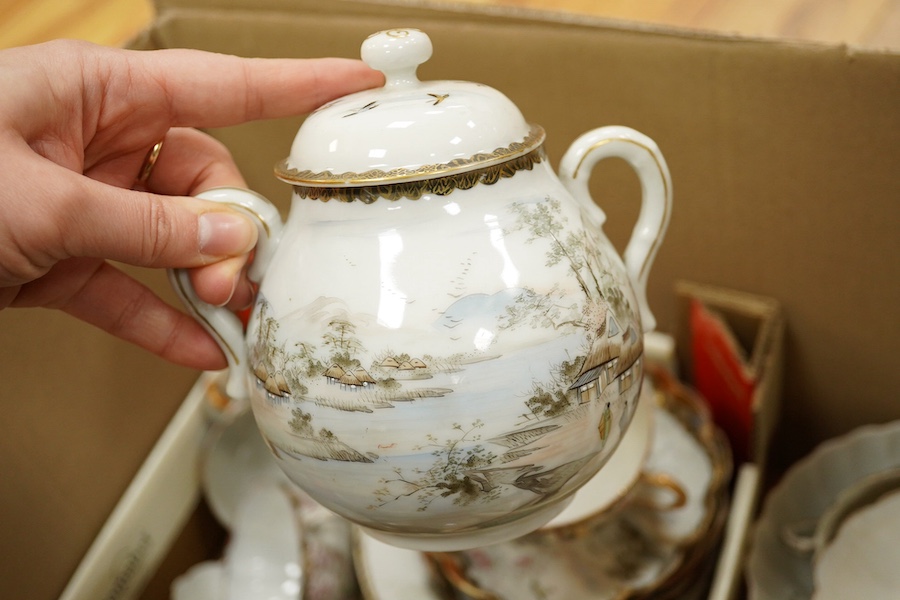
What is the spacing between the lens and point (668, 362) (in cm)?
107

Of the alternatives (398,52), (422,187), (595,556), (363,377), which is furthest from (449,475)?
(595,556)

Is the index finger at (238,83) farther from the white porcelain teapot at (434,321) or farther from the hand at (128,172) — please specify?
the white porcelain teapot at (434,321)

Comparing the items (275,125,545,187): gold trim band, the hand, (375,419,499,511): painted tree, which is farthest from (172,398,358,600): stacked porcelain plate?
(275,125,545,187): gold trim band

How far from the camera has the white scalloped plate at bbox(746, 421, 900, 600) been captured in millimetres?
856

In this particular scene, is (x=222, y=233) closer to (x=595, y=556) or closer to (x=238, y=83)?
(x=238, y=83)

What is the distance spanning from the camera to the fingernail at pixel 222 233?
577mm

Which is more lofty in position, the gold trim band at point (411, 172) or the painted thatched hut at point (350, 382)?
the gold trim band at point (411, 172)

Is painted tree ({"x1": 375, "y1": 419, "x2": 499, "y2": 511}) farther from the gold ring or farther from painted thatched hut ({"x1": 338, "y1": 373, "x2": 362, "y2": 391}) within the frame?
the gold ring

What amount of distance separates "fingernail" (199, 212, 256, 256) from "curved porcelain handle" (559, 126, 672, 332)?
0.85ft

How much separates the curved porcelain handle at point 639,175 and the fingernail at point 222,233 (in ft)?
0.85

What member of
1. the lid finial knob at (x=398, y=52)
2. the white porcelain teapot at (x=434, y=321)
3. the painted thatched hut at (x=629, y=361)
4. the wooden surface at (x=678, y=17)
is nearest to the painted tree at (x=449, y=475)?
the white porcelain teapot at (x=434, y=321)

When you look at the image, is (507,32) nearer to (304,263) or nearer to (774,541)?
(304,263)

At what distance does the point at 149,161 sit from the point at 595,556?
0.64 m

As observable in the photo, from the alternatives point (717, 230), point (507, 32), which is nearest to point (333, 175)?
point (507, 32)
